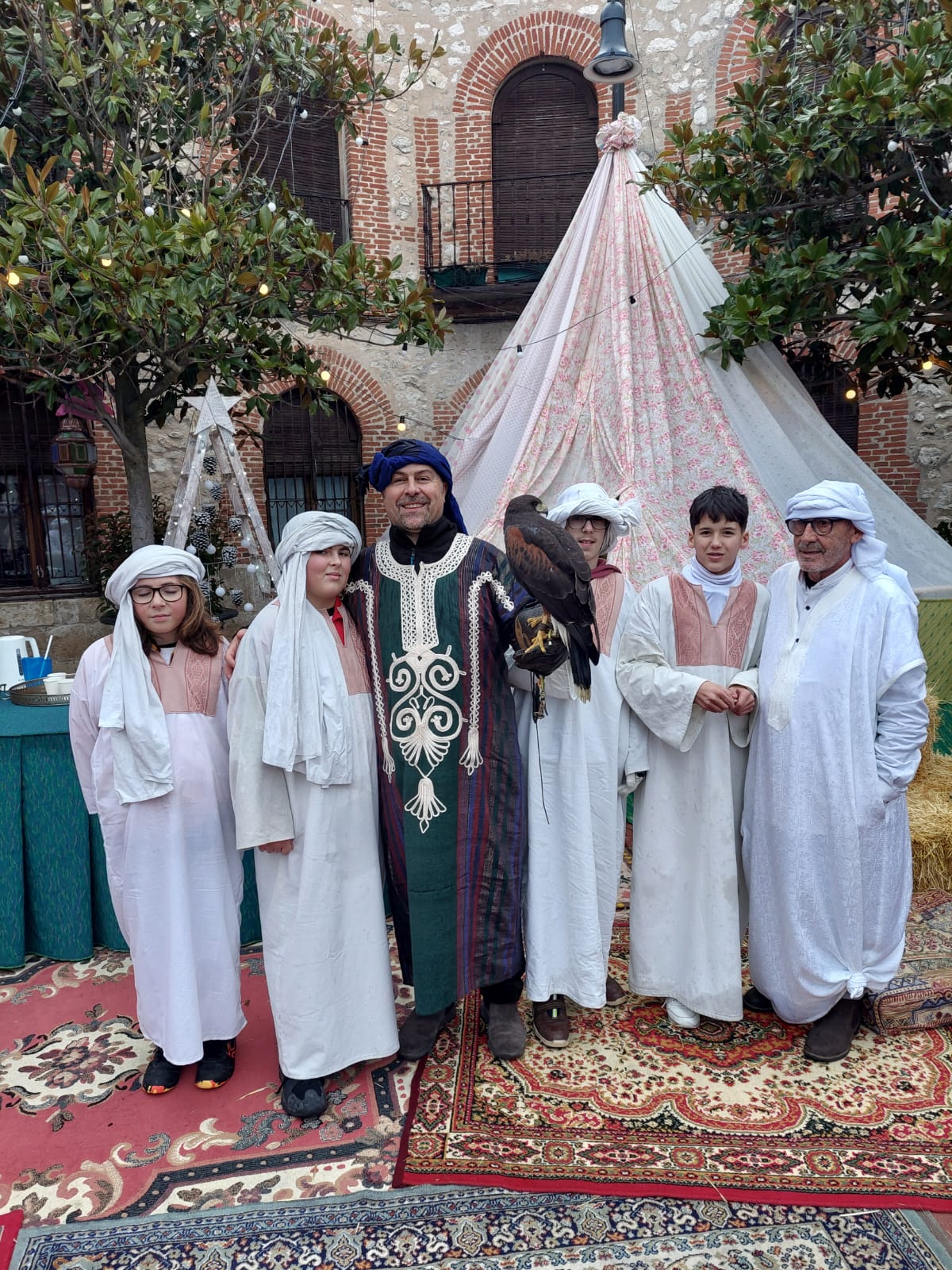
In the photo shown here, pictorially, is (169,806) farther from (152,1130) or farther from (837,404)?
(837,404)

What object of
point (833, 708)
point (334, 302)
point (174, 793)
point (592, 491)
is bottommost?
point (174, 793)

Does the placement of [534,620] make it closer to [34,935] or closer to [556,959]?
[556,959]

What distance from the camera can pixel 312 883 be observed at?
7.06ft

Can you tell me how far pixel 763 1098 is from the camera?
2238 millimetres

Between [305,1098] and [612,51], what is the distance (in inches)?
215

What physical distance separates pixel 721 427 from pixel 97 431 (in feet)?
18.7

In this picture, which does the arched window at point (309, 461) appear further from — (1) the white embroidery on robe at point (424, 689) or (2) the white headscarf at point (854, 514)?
(2) the white headscarf at point (854, 514)

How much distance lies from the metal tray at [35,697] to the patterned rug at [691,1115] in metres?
2.07

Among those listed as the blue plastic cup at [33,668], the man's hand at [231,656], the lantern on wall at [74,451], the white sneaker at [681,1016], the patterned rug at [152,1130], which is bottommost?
the patterned rug at [152,1130]

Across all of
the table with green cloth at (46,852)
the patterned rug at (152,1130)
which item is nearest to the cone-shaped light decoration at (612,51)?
the table with green cloth at (46,852)

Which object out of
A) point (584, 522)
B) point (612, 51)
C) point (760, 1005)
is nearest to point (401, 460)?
point (584, 522)

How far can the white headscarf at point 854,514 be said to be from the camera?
7.52 feet

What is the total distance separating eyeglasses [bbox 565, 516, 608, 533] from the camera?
252 centimetres

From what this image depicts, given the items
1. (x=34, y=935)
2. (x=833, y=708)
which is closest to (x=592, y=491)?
(x=833, y=708)
